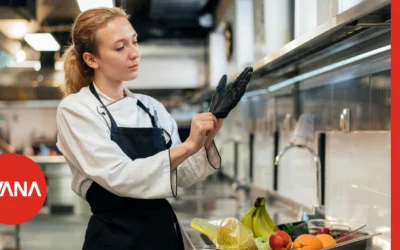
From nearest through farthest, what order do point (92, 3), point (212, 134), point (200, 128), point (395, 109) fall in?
point (395, 109) → point (200, 128) → point (212, 134) → point (92, 3)

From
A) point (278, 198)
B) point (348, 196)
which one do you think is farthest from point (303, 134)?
point (278, 198)

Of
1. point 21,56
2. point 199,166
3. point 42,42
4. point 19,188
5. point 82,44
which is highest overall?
point 42,42

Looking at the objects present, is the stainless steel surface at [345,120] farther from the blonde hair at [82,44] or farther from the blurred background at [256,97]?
the blonde hair at [82,44]

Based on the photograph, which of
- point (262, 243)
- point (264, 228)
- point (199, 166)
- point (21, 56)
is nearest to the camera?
point (199, 166)

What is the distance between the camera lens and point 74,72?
167cm

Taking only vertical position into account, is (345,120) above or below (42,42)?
below

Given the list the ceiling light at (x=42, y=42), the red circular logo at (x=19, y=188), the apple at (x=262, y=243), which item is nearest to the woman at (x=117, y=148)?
the apple at (x=262, y=243)

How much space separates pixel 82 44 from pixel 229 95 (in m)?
0.46

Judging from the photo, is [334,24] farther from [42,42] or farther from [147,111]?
[42,42]

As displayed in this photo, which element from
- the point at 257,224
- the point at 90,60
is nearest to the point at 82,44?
the point at 90,60

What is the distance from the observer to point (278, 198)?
10.7ft

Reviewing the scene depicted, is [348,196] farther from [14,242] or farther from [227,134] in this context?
[14,242]

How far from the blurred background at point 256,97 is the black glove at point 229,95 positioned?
0.26 meters

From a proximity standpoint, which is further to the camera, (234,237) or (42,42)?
(42,42)
